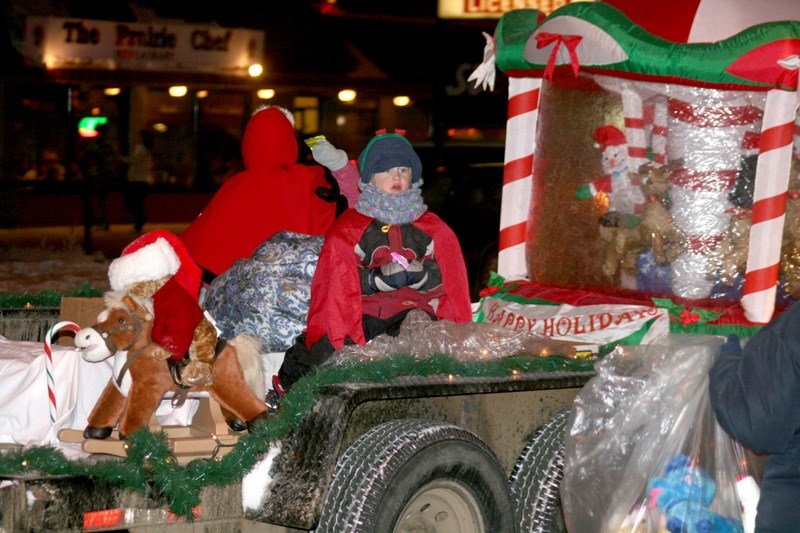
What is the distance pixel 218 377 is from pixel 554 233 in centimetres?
244

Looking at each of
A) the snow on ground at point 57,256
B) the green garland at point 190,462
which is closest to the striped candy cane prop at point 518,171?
the green garland at point 190,462

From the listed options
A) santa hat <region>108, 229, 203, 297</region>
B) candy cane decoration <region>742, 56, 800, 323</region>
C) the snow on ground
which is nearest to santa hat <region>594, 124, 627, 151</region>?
candy cane decoration <region>742, 56, 800, 323</region>

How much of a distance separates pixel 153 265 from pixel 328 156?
1.77m

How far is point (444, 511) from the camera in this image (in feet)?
14.4

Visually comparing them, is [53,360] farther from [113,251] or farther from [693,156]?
[113,251]

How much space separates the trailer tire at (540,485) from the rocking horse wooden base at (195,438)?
43.6 inches

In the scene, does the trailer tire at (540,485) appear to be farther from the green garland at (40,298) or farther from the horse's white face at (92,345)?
the green garland at (40,298)

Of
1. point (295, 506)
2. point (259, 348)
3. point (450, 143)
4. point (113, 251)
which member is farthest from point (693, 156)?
point (113, 251)

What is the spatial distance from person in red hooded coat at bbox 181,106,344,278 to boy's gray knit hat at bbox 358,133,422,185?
71 cm

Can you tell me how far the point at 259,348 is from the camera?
16.1 ft

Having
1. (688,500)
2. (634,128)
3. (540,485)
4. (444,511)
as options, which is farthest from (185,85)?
(688,500)

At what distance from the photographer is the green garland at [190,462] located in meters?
3.93

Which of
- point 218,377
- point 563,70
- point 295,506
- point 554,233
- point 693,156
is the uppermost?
point 563,70

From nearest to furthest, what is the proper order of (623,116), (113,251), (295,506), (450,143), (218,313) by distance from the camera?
(295,506) → (218,313) → (623,116) → (450,143) → (113,251)
